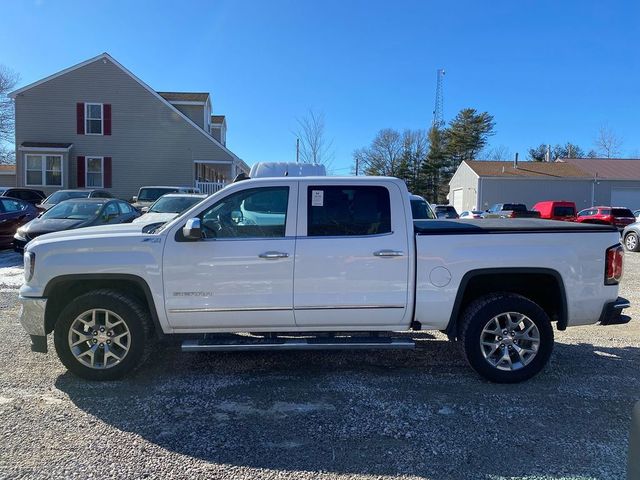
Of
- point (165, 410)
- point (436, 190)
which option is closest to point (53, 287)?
point (165, 410)

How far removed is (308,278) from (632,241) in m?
16.3

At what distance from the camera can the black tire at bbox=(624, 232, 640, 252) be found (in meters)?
16.4

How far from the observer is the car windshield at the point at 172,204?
43.2 ft

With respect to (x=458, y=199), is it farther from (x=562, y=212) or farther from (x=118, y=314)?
(x=118, y=314)

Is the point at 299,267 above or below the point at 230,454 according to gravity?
above

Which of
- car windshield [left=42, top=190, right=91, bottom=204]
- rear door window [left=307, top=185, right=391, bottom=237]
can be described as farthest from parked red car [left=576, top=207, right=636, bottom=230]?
rear door window [left=307, top=185, right=391, bottom=237]

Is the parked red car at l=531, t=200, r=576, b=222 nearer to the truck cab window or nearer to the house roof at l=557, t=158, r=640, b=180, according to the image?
the house roof at l=557, t=158, r=640, b=180

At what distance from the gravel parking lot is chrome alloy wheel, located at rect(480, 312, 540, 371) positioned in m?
0.23

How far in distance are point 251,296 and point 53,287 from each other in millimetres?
1783

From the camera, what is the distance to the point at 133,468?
3.10m

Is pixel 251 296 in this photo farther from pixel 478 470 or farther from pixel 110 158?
pixel 110 158

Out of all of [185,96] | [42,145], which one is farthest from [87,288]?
[185,96]

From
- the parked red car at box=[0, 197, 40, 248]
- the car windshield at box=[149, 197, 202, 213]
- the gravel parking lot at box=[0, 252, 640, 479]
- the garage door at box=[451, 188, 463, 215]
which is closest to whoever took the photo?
the gravel parking lot at box=[0, 252, 640, 479]

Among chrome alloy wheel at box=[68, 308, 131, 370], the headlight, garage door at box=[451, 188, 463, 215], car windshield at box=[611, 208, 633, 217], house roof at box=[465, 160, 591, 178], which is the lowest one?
chrome alloy wheel at box=[68, 308, 131, 370]
